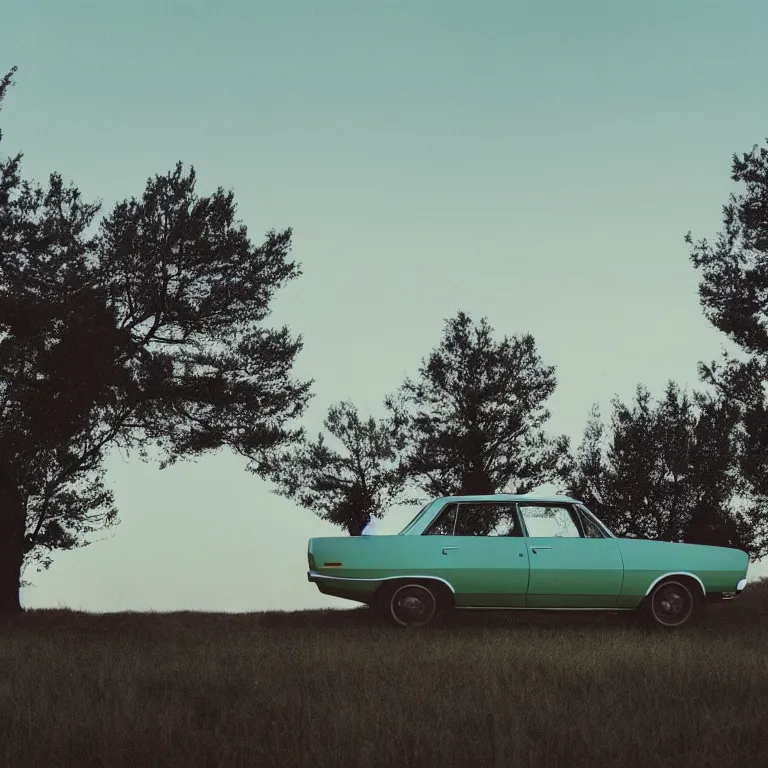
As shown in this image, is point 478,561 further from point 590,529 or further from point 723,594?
point 723,594

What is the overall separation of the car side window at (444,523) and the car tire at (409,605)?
0.77 meters

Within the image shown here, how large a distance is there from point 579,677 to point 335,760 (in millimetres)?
3558

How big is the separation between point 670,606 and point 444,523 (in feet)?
12.0

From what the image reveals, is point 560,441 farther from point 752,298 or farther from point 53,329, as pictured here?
point 53,329

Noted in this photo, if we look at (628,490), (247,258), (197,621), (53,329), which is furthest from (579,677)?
(628,490)

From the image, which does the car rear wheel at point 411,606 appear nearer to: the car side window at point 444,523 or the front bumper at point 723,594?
the car side window at point 444,523

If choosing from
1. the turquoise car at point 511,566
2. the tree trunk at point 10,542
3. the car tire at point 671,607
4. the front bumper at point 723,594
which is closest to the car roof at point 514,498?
the turquoise car at point 511,566

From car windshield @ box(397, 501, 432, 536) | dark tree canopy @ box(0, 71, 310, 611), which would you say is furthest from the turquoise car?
dark tree canopy @ box(0, 71, 310, 611)

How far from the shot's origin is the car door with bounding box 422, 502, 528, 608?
1280cm

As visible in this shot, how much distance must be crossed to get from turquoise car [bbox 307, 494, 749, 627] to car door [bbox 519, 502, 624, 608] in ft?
0.05

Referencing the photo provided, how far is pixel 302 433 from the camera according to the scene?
21.3 m

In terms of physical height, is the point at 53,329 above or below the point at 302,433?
above

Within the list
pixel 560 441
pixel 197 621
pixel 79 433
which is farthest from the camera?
pixel 560 441

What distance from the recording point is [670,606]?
13.4 metres
